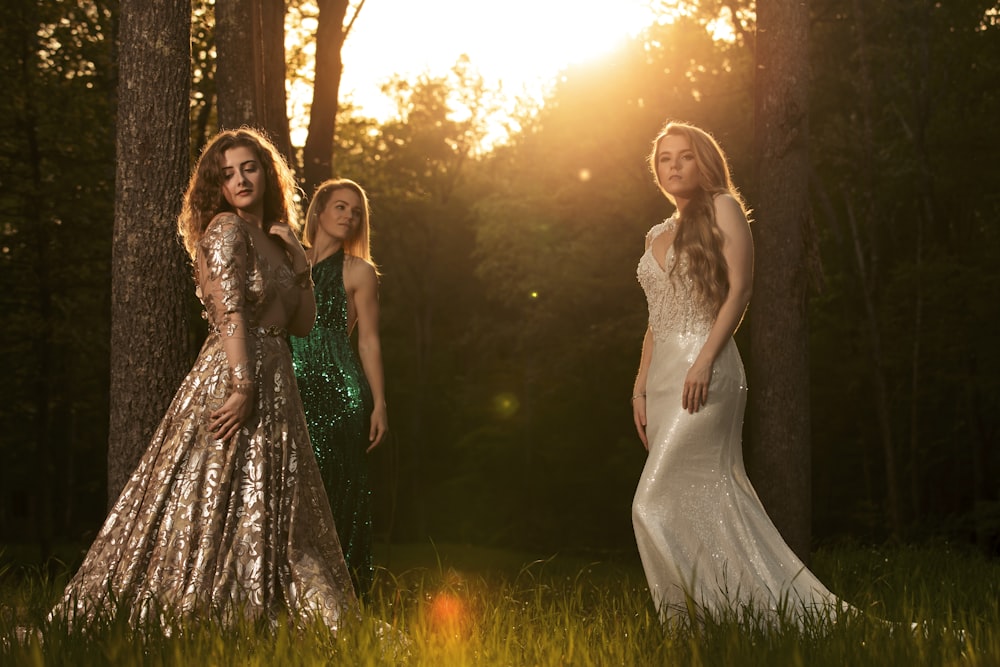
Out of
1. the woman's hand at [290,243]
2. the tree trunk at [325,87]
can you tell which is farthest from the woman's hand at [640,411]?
the tree trunk at [325,87]

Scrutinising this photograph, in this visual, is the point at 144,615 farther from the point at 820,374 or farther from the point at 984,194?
the point at 820,374

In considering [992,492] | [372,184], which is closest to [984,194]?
[992,492]

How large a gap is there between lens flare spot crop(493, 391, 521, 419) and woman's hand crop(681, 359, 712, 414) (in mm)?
37879

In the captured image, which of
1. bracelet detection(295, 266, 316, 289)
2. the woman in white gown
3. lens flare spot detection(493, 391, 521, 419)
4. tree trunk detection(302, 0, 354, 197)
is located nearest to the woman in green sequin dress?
bracelet detection(295, 266, 316, 289)

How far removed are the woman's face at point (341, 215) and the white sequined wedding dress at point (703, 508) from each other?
2250 mm

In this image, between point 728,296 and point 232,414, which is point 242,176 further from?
point 728,296

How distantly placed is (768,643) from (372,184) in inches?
1409

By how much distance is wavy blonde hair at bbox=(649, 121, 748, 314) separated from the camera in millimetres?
5992

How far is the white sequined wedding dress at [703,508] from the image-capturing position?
5793mm

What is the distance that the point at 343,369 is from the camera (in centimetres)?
744

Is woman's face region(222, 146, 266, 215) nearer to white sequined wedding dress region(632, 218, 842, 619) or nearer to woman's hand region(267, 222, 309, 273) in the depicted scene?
woman's hand region(267, 222, 309, 273)

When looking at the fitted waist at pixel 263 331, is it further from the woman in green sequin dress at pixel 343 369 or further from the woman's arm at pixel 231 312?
the woman in green sequin dress at pixel 343 369

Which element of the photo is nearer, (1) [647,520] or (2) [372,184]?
(1) [647,520]

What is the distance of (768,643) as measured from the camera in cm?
498
